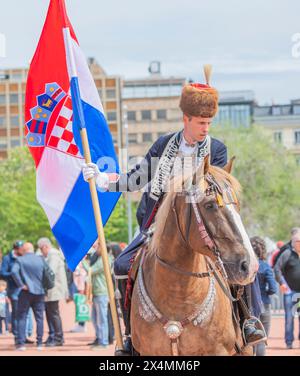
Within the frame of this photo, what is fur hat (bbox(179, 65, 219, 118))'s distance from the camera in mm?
8320

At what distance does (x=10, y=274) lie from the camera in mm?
20594

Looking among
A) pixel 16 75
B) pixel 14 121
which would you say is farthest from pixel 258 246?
pixel 16 75

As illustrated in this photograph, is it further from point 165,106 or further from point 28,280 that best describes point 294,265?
point 165,106

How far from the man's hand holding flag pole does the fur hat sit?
5.21ft

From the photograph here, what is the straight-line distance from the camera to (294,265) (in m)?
18.7

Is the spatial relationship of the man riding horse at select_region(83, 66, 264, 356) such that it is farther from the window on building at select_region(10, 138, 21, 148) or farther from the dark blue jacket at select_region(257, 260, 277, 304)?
the window on building at select_region(10, 138, 21, 148)

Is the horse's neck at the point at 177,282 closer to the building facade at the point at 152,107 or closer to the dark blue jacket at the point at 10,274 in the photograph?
the dark blue jacket at the point at 10,274

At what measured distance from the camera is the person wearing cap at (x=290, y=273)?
18781 mm

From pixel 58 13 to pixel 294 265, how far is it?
1002 centimetres

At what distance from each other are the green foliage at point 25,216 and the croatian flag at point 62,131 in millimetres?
66944

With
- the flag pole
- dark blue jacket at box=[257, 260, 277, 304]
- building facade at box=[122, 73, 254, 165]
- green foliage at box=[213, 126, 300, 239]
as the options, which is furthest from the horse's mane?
building facade at box=[122, 73, 254, 165]

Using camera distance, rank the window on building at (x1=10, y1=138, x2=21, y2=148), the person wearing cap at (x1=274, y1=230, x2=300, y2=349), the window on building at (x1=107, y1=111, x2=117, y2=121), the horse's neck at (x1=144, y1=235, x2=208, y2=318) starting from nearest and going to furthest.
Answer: the horse's neck at (x1=144, y1=235, x2=208, y2=318), the person wearing cap at (x1=274, y1=230, x2=300, y2=349), the window on building at (x1=107, y1=111, x2=117, y2=121), the window on building at (x1=10, y1=138, x2=21, y2=148)

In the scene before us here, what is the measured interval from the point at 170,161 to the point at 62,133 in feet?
5.60

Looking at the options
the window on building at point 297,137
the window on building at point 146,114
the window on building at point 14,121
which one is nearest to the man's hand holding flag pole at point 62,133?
the window on building at point 297,137
